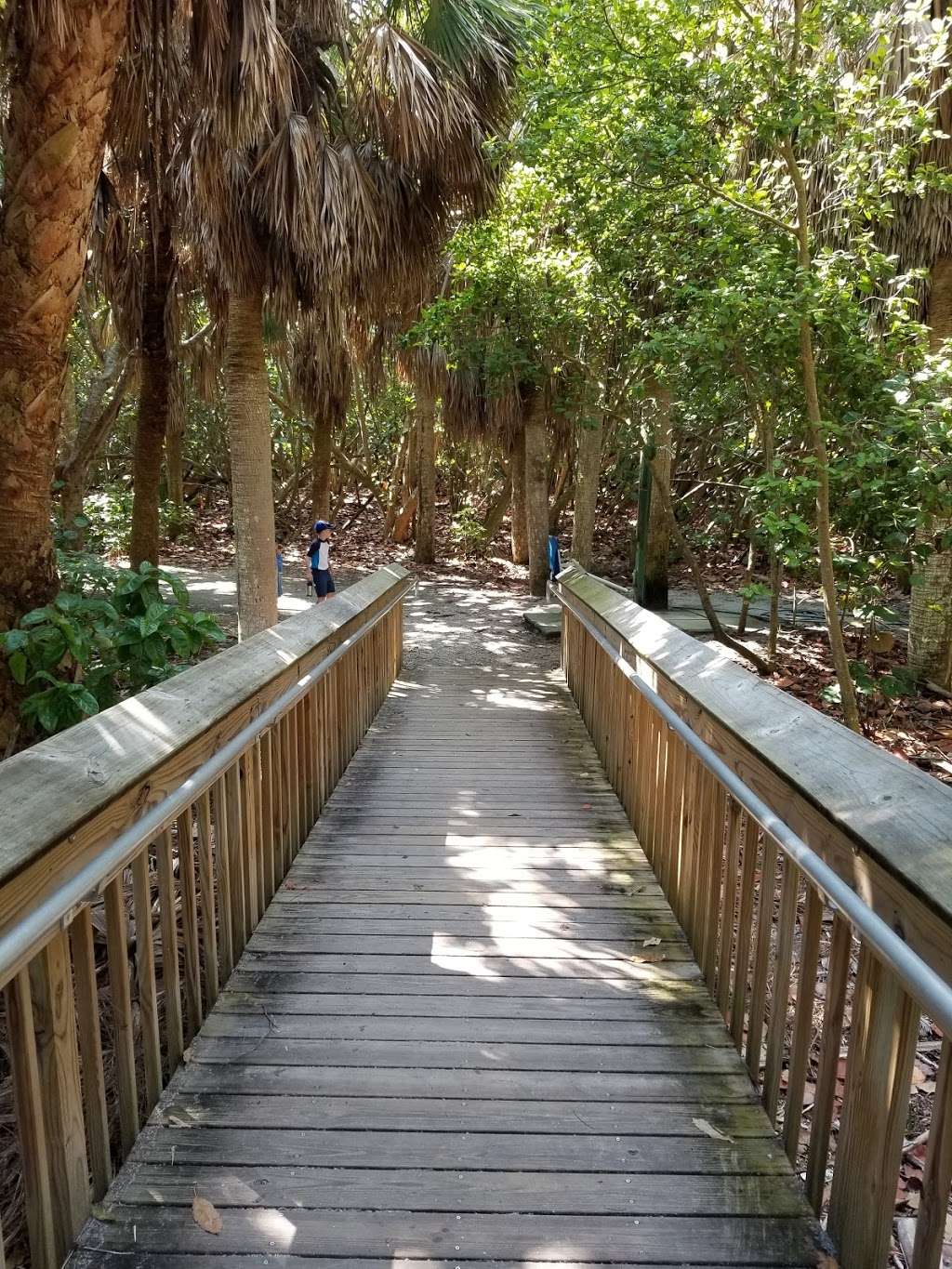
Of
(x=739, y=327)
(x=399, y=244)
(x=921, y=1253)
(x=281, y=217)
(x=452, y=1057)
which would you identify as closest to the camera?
(x=921, y=1253)

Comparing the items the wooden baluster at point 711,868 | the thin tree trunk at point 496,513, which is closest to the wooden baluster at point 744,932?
the wooden baluster at point 711,868

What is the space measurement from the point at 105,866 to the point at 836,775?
158 cm

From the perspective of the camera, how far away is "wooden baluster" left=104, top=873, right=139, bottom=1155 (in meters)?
2.14

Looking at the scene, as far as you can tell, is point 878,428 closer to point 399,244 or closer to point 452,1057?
point 399,244

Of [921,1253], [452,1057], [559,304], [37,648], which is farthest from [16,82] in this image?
[559,304]

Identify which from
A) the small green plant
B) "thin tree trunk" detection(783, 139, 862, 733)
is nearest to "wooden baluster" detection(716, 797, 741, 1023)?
"thin tree trunk" detection(783, 139, 862, 733)

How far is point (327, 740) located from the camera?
5.01 meters

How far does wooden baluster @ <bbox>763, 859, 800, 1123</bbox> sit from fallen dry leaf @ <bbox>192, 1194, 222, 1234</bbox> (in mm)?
1358

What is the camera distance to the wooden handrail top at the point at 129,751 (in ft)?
5.76

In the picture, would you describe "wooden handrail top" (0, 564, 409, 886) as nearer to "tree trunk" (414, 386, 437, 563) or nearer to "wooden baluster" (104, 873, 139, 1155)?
"wooden baluster" (104, 873, 139, 1155)

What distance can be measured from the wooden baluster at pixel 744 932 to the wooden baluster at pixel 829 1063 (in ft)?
1.75

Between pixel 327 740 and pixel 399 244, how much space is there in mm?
5530

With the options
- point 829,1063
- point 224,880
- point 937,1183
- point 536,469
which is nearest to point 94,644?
point 224,880

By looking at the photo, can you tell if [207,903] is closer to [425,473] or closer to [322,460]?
[322,460]
